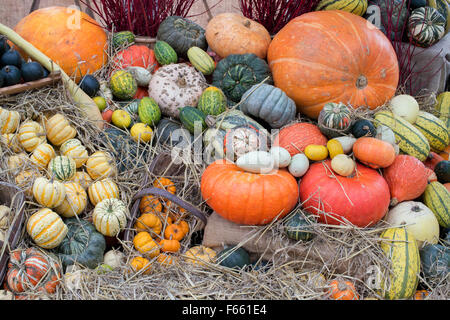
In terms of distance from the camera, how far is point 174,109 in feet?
13.7

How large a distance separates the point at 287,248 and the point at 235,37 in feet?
7.46

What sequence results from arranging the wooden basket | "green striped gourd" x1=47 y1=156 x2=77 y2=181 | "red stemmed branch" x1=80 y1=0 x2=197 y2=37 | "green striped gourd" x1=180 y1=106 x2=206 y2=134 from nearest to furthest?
the wooden basket < "green striped gourd" x1=47 y1=156 x2=77 y2=181 < "green striped gourd" x1=180 y1=106 x2=206 y2=134 < "red stemmed branch" x1=80 y1=0 x2=197 y2=37

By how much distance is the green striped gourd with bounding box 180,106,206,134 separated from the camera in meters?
3.87

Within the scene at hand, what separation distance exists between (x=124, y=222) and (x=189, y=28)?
2400 millimetres

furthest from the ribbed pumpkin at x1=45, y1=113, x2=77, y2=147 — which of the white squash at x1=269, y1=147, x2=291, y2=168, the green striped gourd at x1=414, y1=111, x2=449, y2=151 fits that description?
the green striped gourd at x1=414, y1=111, x2=449, y2=151

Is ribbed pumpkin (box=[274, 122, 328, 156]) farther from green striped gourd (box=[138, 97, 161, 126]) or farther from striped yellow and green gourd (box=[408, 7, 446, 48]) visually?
striped yellow and green gourd (box=[408, 7, 446, 48])

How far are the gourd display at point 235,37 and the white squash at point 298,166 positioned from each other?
1536mm

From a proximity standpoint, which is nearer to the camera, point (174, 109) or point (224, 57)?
point (174, 109)

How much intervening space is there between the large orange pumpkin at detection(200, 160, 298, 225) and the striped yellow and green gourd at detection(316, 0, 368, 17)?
7.46 ft

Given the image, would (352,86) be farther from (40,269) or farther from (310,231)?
(40,269)

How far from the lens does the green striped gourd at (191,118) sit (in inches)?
152

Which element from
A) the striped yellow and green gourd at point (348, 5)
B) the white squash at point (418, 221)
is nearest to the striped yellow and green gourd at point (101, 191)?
the white squash at point (418, 221)

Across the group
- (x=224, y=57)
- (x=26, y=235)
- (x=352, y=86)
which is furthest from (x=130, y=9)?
(x=26, y=235)

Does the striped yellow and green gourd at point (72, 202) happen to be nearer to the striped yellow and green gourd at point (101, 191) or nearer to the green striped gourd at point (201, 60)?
the striped yellow and green gourd at point (101, 191)
